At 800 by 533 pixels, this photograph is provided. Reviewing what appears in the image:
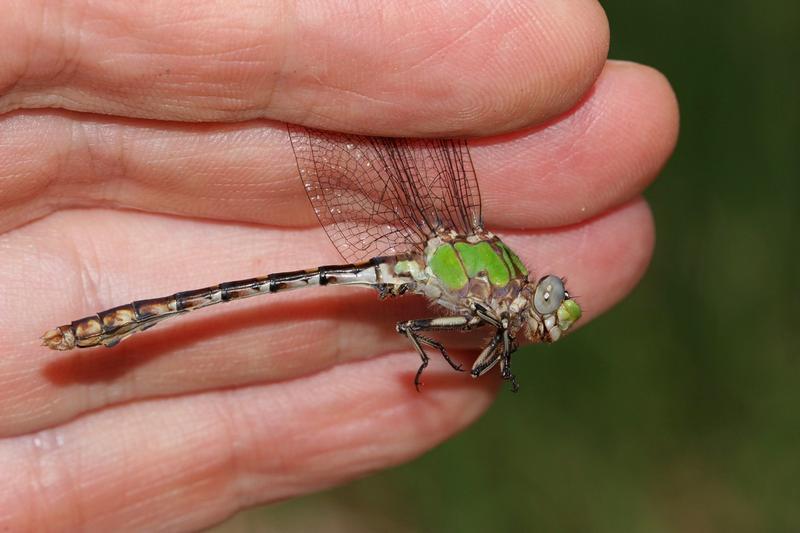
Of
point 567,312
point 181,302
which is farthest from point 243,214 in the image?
point 567,312

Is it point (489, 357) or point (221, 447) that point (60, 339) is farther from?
point (489, 357)

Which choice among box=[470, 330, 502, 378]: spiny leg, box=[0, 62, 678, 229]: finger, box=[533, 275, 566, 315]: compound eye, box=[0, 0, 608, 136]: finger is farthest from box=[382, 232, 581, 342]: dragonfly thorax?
box=[0, 0, 608, 136]: finger

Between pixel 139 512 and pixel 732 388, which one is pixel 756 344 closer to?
pixel 732 388

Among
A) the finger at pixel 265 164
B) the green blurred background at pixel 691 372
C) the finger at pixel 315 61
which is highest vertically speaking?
the finger at pixel 315 61

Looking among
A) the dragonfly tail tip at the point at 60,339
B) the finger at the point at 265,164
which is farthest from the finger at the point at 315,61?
the dragonfly tail tip at the point at 60,339

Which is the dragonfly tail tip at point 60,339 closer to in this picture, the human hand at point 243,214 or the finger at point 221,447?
the human hand at point 243,214
